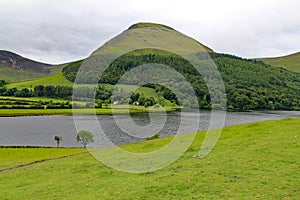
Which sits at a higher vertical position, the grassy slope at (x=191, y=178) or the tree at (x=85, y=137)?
the grassy slope at (x=191, y=178)

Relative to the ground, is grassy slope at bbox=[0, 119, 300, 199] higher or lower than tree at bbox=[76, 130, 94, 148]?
higher

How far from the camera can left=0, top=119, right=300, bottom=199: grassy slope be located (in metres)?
15.1

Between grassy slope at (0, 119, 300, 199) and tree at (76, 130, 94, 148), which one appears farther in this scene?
tree at (76, 130, 94, 148)

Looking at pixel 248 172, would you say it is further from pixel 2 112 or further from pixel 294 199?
pixel 2 112

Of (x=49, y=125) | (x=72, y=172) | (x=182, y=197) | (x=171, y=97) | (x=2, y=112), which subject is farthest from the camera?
(x=171, y=97)

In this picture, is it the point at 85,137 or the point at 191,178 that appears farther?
the point at 85,137

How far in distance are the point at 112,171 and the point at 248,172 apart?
9.68 meters

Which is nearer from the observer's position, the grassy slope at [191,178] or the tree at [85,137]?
the grassy slope at [191,178]

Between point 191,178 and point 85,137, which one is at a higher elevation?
point 191,178

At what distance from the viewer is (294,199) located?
13242mm

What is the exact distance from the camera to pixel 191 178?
57.2ft

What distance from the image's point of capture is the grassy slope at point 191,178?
49.6ft

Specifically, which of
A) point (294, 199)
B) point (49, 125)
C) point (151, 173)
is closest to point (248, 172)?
point (294, 199)

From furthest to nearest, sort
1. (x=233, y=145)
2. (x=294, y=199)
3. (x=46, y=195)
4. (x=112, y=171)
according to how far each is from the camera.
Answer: (x=233, y=145)
(x=112, y=171)
(x=46, y=195)
(x=294, y=199)
